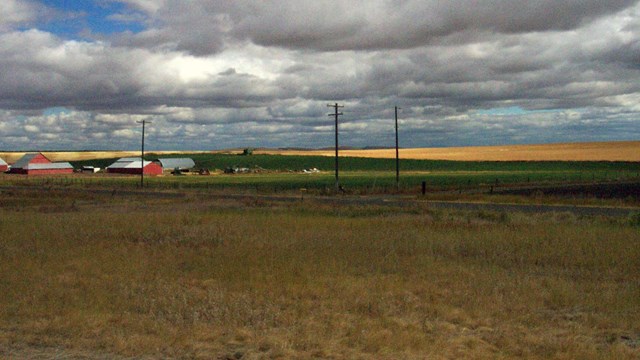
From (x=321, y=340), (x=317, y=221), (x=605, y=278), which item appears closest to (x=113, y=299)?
(x=321, y=340)

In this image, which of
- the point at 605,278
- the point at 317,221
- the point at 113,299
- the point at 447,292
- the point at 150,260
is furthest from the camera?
the point at 317,221

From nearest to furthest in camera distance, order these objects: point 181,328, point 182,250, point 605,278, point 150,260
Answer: point 181,328
point 605,278
point 150,260
point 182,250

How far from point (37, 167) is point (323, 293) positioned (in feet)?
437

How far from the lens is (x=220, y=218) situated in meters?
32.4

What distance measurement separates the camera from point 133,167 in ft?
444

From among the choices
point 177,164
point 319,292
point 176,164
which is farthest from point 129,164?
point 319,292

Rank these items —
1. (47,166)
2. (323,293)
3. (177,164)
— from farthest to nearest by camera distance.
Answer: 1. (177,164)
2. (47,166)
3. (323,293)

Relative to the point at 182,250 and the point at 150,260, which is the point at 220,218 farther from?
the point at 150,260

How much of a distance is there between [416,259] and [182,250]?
7101 millimetres

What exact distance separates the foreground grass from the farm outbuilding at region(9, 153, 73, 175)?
117 metres

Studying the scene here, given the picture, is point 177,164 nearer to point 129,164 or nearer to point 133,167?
point 129,164

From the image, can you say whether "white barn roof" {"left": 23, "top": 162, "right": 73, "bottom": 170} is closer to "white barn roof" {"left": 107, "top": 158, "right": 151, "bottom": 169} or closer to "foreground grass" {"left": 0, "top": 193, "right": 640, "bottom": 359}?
"white barn roof" {"left": 107, "top": 158, "right": 151, "bottom": 169}

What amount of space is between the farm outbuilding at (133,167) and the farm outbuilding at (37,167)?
32.6ft

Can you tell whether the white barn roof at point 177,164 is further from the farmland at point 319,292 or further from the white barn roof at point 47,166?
the farmland at point 319,292
